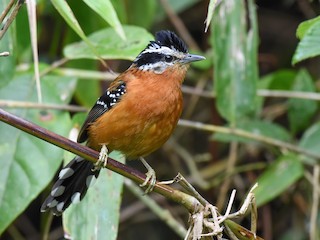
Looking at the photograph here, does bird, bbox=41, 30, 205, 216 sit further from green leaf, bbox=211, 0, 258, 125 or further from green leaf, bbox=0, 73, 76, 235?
green leaf, bbox=211, 0, 258, 125

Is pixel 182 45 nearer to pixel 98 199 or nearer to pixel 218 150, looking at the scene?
pixel 98 199

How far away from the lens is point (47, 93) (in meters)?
3.78

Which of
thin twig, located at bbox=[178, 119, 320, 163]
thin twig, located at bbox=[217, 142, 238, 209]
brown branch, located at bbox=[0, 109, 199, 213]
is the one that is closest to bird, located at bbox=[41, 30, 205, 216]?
thin twig, located at bbox=[178, 119, 320, 163]

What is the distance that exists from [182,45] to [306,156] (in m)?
1.33

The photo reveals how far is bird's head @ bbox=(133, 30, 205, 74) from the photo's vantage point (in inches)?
143

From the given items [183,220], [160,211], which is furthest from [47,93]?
[183,220]

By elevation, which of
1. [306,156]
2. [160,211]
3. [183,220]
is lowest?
[183,220]

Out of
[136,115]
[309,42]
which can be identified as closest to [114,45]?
[136,115]

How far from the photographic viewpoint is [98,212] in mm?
3254

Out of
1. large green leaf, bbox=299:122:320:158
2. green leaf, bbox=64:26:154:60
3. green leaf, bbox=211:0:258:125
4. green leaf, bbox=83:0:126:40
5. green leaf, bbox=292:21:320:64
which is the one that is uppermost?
green leaf, bbox=83:0:126:40

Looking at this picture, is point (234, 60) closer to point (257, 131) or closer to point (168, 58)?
point (168, 58)

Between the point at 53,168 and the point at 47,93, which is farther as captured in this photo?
the point at 47,93

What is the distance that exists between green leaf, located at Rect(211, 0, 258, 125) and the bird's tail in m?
0.94

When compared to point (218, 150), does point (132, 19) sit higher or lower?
higher
